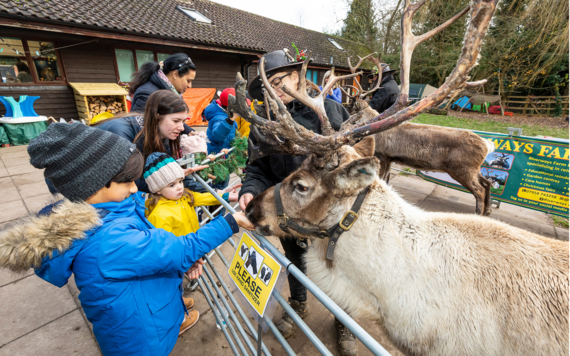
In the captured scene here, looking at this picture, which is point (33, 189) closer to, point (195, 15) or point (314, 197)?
point (314, 197)

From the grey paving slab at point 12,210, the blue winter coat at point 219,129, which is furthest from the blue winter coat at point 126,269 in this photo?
the grey paving slab at point 12,210

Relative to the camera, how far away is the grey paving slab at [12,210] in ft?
14.6

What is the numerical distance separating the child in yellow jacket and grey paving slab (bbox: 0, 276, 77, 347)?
186 cm

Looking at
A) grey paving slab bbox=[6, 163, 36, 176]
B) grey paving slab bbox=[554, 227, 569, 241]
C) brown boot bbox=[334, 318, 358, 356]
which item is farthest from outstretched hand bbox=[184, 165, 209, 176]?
grey paving slab bbox=[6, 163, 36, 176]

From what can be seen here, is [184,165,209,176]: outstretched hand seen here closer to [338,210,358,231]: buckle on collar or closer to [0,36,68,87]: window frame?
[338,210,358,231]: buckle on collar

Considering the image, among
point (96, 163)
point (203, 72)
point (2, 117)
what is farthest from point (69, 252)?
point (203, 72)

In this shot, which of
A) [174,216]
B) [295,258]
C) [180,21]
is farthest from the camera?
[180,21]

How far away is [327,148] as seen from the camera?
169cm

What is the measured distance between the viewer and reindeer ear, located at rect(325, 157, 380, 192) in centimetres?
148

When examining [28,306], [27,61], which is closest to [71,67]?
[27,61]

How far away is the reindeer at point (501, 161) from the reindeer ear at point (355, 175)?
4.81 meters

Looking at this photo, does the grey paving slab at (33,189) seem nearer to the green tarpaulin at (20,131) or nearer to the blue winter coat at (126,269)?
the green tarpaulin at (20,131)

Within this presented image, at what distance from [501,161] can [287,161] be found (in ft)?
15.7

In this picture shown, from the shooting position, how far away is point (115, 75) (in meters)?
11.8
